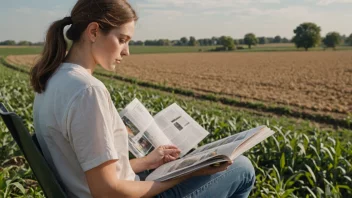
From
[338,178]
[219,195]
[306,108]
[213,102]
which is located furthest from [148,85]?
[219,195]

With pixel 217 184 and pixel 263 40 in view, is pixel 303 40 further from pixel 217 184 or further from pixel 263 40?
pixel 217 184

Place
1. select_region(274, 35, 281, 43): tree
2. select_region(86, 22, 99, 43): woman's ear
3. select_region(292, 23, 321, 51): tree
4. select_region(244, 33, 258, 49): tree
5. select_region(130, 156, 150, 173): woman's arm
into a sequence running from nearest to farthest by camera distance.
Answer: select_region(86, 22, 99, 43): woman's ear
select_region(130, 156, 150, 173): woman's arm
select_region(292, 23, 321, 51): tree
select_region(244, 33, 258, 49): tree
select_region(274, 35, 281, 43): tree

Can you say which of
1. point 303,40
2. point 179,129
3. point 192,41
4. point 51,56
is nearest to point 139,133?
point 179,129

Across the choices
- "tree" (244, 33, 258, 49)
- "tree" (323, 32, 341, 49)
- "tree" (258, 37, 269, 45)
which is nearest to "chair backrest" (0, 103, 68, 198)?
"tree" (323, 32, 341, 49)

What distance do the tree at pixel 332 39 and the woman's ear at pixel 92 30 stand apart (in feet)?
338

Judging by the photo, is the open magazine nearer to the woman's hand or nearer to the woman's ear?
the woman's hand

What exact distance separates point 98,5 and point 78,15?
0.13 metres

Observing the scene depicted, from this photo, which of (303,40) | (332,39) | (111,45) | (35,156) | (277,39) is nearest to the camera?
(35,156)

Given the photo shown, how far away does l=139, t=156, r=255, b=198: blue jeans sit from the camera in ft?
6.40

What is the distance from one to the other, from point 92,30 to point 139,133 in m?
1.08

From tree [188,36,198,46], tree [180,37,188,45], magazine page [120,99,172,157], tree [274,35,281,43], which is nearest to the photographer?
magazine page [120,99,172,157]

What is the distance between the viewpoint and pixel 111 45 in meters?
1.80

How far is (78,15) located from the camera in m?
1.78

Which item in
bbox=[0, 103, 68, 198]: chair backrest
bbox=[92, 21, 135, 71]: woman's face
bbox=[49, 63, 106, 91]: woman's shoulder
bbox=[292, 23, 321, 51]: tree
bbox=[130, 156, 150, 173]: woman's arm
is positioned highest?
bbox=[92, 21, 135, 71]: woman's face
